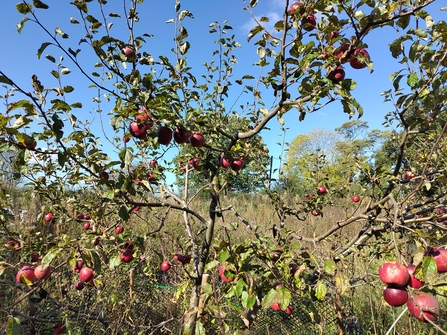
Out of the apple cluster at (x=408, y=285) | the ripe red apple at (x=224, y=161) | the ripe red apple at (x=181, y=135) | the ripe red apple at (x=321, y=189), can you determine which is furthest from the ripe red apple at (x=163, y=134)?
the ripe red apple at (x=321, y=189)

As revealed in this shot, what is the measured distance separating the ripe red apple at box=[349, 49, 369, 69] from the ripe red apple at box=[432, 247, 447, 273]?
27.8 inches

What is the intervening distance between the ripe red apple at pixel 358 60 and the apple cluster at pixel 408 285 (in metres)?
0.72

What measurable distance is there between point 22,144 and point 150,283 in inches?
85.1

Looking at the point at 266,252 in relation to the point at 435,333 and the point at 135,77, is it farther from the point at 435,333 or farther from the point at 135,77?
the point at 435,333

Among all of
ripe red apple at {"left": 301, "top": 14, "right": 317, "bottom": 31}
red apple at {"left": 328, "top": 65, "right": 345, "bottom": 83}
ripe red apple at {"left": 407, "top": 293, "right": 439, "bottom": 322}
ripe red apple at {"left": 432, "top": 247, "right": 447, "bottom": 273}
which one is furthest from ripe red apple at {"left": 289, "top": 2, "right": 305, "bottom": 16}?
ripe red apple at {"left": 407, "top": 293, "right": 439, "bottom": 322}

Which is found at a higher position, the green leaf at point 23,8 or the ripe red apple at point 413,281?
the green leaf at point 23,8

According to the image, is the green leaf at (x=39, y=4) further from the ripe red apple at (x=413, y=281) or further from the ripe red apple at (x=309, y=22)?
the ripe red apple at (x=413, y=281)

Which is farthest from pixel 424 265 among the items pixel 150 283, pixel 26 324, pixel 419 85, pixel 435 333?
pixel 26 324

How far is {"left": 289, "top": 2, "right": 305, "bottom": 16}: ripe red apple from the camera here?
117 centimetres

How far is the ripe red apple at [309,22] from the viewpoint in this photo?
3.96 ft

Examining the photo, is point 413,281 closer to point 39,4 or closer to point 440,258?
point 440,258

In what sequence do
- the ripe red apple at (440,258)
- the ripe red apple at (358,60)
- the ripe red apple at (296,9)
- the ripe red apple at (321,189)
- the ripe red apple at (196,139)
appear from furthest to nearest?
1. the ripe red apple at (321,189)
2. the ripe red apple at (196,139)
3. the ripe red apple at (296,9)
4. the ripe red apple at (358,60)
5. the ripe red apple at (440,258)

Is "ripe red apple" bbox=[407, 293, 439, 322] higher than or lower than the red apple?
lower

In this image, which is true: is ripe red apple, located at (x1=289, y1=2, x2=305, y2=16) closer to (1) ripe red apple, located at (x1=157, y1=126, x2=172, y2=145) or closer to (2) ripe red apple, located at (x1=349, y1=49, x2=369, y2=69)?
(2) ripe red apple, located at (x1=349, y1=49, x2=369, y2=69)
